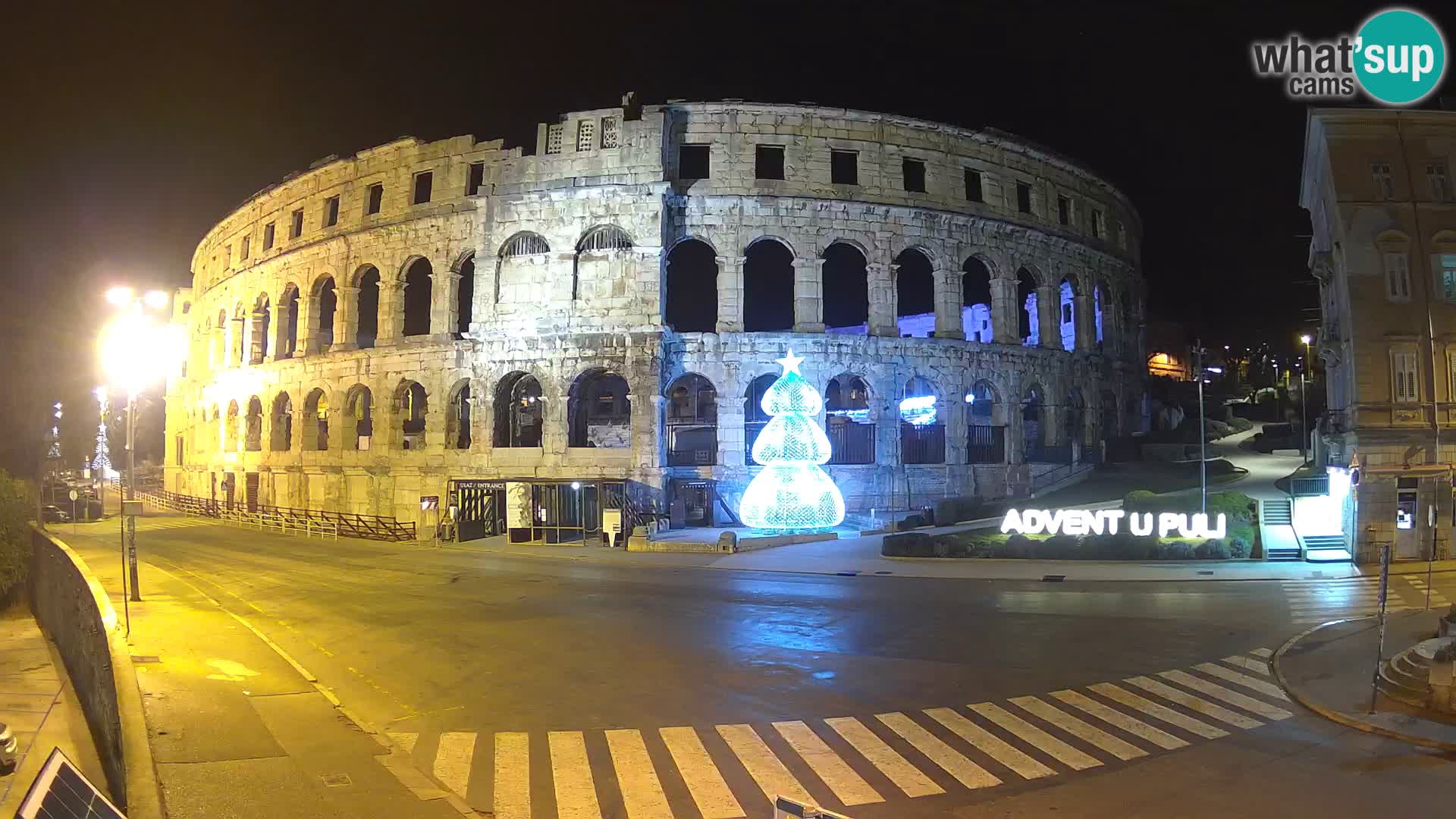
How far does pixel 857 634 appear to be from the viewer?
16609 millimetres

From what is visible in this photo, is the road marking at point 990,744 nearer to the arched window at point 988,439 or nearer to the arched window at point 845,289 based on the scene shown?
the arched window at point 988,439

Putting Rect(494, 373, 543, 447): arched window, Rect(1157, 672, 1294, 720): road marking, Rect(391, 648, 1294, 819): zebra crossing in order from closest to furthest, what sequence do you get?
1. Rect(391, 648, 1294, 819): zebra crossing
2. Rect(1157, 672, 1294, 720): road marking
3. Rect(494, 373, 543, 447): arched window

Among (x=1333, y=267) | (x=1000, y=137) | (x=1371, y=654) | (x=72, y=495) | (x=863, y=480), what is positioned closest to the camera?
(x=1371, y=654)

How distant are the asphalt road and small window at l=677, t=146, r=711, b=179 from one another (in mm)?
23815

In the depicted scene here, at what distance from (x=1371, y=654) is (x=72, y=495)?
66025mm

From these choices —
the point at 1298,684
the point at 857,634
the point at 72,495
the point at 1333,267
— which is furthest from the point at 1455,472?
the point at 72,495

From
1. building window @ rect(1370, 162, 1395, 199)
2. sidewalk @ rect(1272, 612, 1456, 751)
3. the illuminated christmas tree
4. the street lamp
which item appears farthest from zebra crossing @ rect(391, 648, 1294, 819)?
building window @ rect(1370, 162, 1395, 199)

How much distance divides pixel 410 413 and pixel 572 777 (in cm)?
4863

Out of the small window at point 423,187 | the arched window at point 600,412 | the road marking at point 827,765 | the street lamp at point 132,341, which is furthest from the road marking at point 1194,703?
the small window at point 423,187

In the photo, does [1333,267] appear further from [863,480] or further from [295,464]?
[295,464]

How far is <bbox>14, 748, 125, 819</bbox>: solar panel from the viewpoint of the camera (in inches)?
176

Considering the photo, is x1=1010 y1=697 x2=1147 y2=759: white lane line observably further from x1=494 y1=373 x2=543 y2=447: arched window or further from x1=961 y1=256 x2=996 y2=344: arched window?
x1=961 y1=256 x2=996 y2=344: arched window

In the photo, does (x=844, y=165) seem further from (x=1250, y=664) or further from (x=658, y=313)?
(x=1250, y=664)

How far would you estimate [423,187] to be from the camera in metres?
46.0
